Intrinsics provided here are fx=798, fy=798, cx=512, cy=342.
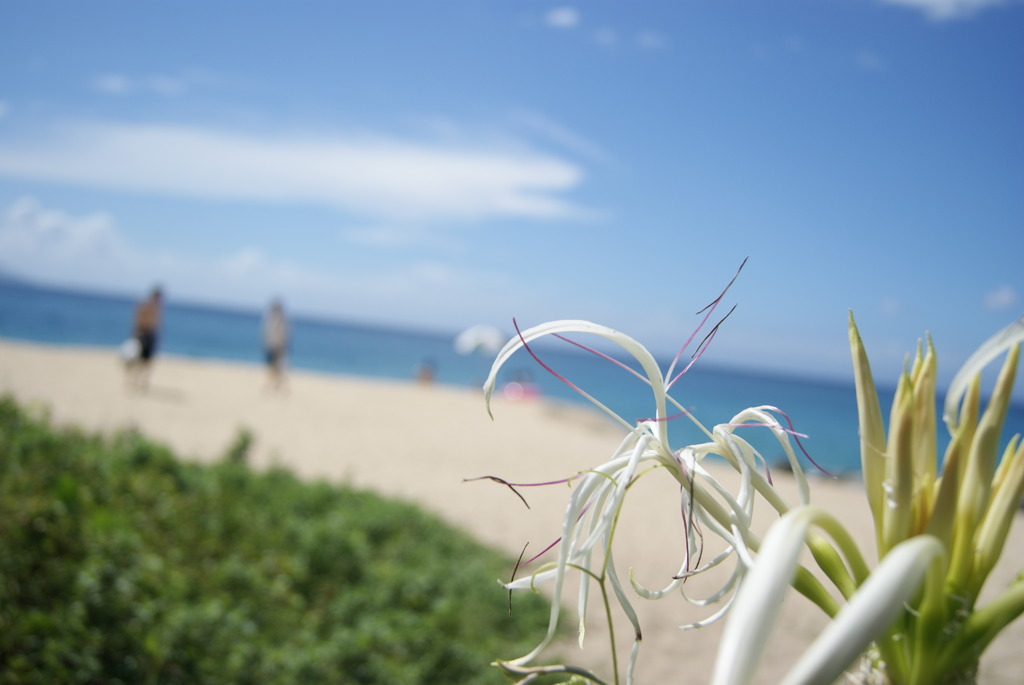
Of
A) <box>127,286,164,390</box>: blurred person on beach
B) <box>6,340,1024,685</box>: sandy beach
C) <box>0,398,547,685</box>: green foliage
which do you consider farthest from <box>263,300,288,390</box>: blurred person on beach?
<box>0,398,547,685</box>: green foliage

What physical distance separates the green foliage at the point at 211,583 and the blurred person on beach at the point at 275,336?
370 inches

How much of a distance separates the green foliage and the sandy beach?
70 centimetres

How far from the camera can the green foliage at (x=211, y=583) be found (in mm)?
3676

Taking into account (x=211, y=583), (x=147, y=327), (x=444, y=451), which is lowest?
(x=444, y=451)

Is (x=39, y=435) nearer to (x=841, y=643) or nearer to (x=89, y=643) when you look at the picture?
(x=89, y=643)

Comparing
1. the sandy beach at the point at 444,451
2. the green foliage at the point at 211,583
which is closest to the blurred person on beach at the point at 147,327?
the sandy beach at the point at 444,451

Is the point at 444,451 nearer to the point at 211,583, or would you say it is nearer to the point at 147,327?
the point at 147,327

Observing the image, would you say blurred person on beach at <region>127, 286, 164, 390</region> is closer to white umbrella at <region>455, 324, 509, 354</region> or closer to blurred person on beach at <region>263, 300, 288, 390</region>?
blurred person on beach at <region>263, 300, 288, 390</region>

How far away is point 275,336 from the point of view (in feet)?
56.4

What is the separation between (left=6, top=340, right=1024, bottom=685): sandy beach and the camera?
20.4 feet

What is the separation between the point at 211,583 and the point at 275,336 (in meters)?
13.0

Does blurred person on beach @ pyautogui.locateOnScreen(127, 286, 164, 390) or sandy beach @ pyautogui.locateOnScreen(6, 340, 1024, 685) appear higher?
blurred person on beach @ pyautogui.locateOnScreen(127, 286, 164, 390)

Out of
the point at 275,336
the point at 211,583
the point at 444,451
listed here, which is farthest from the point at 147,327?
the point at 211,583

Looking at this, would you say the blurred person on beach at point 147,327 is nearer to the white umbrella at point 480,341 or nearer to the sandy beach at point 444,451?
the sandy beach at point 444,451
